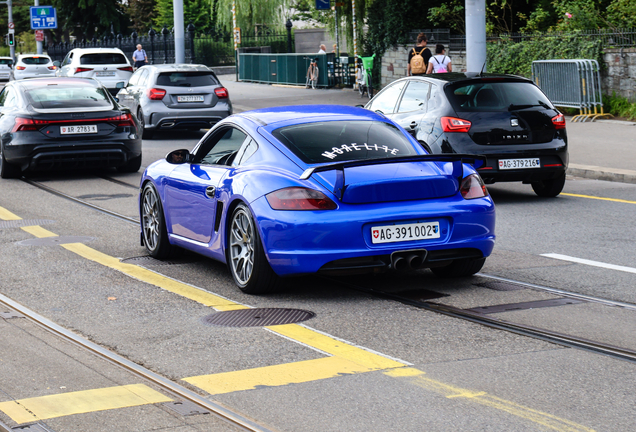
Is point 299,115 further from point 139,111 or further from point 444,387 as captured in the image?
point 139,111

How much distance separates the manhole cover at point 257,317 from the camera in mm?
6137

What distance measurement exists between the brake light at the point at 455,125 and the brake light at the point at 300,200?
5.44 meters

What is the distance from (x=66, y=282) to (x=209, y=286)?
3.80ft

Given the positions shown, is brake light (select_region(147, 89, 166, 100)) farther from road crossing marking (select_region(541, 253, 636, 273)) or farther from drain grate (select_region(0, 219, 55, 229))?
road crossing marking (select_region(541, 253, 636, 273))

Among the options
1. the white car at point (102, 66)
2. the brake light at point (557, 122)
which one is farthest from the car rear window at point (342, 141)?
the white car at point (102, 66)

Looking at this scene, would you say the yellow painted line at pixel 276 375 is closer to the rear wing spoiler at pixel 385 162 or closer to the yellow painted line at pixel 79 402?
the yellow painted line at pixel 79 402

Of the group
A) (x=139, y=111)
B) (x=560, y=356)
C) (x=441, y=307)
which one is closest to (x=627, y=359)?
(x=560, y=356)

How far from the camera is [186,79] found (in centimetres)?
2122

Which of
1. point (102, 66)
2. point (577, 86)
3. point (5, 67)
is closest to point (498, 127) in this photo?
point (577, 86)

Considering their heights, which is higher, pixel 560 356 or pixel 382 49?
pixel 382 49

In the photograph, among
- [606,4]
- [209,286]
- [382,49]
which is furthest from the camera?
[382,49]

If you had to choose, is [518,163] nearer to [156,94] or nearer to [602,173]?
[602,173]

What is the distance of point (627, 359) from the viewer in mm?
5156

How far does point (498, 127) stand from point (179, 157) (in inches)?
195
